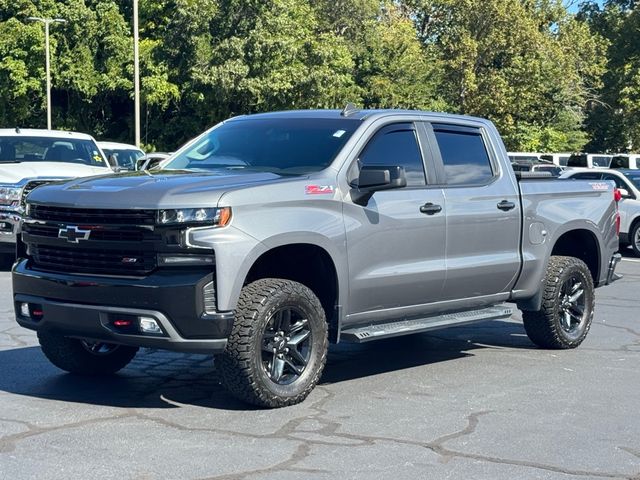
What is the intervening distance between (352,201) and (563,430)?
2013 millimetres

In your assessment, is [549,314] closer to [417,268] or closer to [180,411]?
[417,268]

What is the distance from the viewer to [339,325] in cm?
702

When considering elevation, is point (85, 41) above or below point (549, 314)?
above

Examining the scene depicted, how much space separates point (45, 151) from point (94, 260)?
979cm

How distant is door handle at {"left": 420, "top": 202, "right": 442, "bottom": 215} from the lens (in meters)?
7.54

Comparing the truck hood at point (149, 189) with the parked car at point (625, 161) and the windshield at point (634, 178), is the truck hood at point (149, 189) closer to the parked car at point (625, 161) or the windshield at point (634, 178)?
the windshield at point (634, 178)

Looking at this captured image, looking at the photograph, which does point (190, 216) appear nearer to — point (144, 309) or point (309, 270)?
point (144, 309)

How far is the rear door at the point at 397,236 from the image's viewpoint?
7094 millimetres

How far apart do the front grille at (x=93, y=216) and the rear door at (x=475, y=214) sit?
8.20 feet

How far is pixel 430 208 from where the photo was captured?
760 centimetres

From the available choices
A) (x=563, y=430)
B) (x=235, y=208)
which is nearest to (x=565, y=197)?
(x=563, y=430)

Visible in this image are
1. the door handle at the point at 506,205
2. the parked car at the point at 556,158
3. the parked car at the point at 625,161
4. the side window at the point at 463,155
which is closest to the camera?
the side window at the point at 463,155

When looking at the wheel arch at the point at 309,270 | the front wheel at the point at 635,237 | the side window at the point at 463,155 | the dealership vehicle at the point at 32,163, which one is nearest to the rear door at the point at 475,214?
the side window at the point at 463,155

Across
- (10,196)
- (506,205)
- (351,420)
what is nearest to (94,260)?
(351,420)
